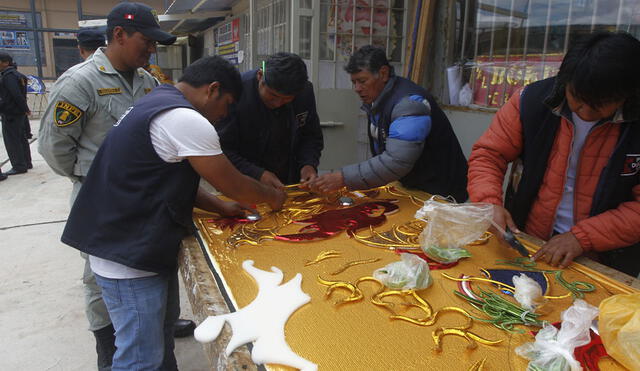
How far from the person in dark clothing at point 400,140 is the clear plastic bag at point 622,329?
117cm

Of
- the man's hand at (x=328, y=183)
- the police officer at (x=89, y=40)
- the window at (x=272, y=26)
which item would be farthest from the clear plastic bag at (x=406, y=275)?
the window at (x=272, y=26)

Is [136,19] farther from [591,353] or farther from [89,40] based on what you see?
[591,353]

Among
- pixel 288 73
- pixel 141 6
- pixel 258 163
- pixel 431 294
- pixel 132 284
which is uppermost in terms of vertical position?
pixel 141 6

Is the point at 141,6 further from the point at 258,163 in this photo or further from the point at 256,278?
the point at 256,278

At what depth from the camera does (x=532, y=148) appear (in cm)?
158

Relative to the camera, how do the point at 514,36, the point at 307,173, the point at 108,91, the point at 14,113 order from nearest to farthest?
the point at 108,91, the point at 307,173, the point at 514,36, the point at 14,113

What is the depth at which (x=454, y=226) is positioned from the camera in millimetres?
1440

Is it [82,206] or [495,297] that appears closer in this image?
[495,297]

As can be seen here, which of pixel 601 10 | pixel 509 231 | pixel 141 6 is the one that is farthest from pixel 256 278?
pixel 601 10

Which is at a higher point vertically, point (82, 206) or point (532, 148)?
point (532, 148)

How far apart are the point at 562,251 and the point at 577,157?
1.13 feet

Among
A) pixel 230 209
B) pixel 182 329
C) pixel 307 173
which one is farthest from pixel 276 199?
pixel 182 329

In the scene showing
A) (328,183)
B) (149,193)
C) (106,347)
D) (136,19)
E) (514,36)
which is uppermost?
(514,36)

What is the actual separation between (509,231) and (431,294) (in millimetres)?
495
